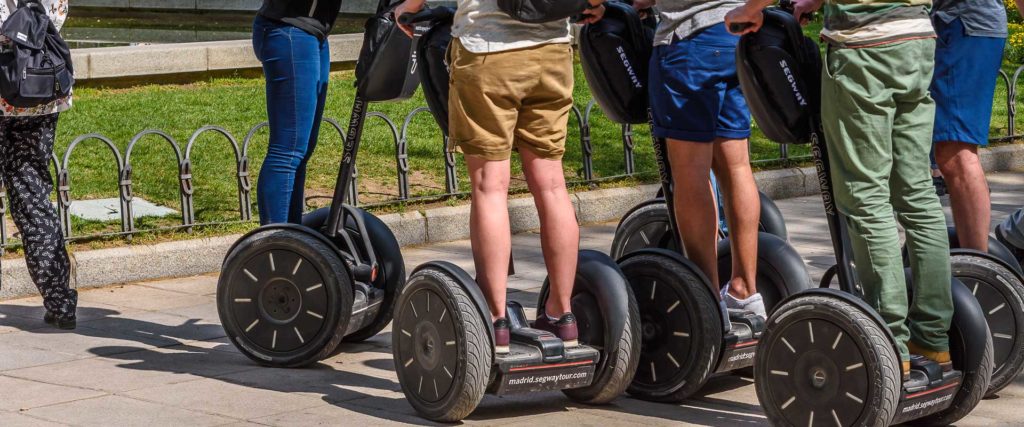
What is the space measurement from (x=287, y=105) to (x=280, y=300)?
85cm

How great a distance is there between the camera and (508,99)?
5074mm

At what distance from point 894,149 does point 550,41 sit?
1.14 metres

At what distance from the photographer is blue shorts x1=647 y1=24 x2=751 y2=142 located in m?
5.41

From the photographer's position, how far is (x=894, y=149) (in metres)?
4.85

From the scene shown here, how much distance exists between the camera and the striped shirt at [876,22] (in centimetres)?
470

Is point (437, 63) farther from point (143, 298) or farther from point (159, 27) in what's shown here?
point (159, 27)

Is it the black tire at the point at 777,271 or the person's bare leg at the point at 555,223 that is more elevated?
the person's bare leg at the point at 555,223

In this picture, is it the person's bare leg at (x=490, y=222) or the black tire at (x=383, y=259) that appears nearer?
the person's bare leg at (x=490, y=222)

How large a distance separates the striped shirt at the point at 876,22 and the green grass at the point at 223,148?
4739 mm

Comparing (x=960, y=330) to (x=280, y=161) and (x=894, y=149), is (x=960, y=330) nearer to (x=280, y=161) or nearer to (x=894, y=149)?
(x=894, y=149)

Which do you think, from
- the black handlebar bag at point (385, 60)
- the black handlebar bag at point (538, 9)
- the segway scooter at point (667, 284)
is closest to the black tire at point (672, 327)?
the segway scooter at point (667, 284)

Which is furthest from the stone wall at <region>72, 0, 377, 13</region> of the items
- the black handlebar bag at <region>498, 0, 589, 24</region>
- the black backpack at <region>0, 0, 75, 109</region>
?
the black handlebar bag at <region>498, 0, 589, 24</region>

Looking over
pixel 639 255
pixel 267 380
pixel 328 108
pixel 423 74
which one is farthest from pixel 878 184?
pixel 328 108

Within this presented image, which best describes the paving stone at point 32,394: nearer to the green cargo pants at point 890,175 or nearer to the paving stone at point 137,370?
the paving stone at point 137,370
